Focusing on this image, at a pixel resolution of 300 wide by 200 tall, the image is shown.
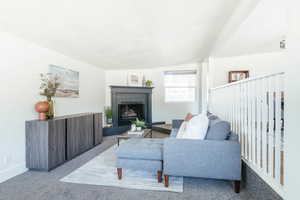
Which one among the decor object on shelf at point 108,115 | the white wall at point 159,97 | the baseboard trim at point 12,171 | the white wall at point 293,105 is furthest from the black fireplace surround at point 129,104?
the white wall at point 293,105

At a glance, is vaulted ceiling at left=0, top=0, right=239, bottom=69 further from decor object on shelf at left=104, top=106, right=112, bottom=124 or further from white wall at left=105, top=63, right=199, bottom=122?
decor object on shelf at left=104, top=106, right=112, bottom=124

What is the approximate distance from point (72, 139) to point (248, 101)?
A: 9.63ft

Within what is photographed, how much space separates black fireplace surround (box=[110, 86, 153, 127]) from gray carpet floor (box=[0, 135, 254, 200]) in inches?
111

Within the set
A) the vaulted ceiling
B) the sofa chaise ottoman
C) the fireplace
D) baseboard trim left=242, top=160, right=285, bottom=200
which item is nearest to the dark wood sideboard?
the sofa chaise ottoman

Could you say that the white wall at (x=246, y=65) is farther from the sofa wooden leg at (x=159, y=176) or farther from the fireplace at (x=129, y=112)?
the sofa wooden leg at (x=159, y=176)

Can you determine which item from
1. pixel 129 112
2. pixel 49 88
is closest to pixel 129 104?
pixel 129 112

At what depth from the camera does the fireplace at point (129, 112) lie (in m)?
4.96

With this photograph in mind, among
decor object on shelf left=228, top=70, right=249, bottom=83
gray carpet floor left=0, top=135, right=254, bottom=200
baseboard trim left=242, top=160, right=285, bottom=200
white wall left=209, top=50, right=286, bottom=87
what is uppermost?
white wall left=209, top=50, right=286, bottom=87

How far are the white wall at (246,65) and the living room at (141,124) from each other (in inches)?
1.2

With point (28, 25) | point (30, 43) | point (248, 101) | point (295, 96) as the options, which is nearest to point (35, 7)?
point (28, 25)

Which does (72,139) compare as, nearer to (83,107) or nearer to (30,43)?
(83,107)

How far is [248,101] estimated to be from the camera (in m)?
1.82

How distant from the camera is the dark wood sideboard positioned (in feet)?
7.75

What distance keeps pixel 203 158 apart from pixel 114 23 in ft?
6.81
